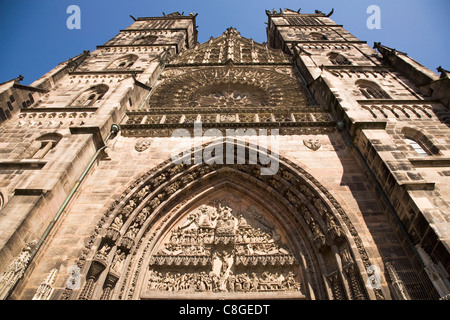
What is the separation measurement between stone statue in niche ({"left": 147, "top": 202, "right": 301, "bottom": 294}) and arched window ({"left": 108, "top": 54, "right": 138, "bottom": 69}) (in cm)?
1120

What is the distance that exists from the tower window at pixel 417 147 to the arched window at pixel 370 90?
3.03 metres

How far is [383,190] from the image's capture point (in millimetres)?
6500

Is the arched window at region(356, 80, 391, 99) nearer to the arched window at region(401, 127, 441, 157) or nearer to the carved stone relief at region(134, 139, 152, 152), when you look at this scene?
the arched window at region(401, 127, 441, 157)

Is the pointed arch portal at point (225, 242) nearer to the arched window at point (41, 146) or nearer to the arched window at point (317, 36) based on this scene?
the arched window at point (41, 146)

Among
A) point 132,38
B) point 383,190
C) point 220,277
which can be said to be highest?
point 132,38

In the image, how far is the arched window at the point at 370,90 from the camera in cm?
1129

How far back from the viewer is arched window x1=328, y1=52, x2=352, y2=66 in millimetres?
14820

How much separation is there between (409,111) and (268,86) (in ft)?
20.3

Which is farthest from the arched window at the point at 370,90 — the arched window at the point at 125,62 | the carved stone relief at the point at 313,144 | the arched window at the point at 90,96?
the arched window at the point at 125,62

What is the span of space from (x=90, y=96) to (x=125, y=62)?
5164 millimetres

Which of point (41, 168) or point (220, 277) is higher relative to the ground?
point (41, 168)

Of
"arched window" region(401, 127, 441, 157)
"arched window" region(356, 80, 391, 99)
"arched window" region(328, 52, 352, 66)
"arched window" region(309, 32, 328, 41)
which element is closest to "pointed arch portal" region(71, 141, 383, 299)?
"arched window" region(401, 127, 441, 157)

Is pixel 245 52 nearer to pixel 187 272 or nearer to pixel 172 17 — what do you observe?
pixel 172 17

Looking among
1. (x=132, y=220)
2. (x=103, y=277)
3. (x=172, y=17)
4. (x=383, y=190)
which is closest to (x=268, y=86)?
(x=383, y=190)
